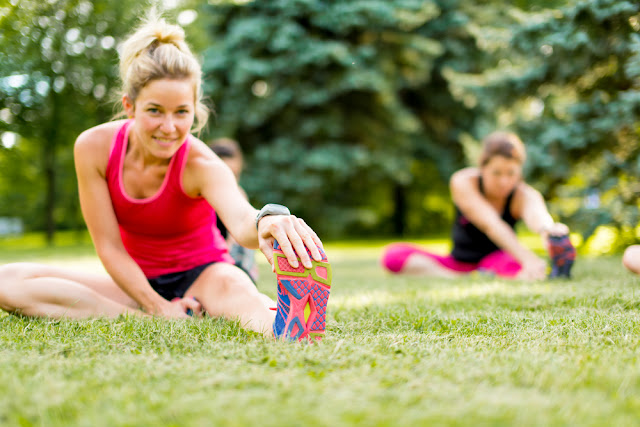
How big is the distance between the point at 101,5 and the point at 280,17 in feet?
12.3

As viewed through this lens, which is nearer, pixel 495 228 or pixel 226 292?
pixel 226 292

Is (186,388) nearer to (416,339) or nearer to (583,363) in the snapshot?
(416,339)

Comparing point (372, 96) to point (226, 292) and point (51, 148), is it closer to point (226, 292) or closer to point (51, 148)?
→ point (51, 148)

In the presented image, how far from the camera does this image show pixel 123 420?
3.43 feet

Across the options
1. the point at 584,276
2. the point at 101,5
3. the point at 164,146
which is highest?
the point at 101,5

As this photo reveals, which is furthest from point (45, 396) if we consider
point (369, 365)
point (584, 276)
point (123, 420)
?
point (584, 276)

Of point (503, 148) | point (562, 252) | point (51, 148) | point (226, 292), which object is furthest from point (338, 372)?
point (51, 148)

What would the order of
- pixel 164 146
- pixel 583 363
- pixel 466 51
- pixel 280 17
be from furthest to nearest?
pixel 466 51, pixel 280 17, pixel 164 146, pixel 583 363

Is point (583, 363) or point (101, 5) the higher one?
point (101, 5)

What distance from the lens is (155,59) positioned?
2.28 metres

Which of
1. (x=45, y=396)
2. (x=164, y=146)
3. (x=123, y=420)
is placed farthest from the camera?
(x=164, y=146)

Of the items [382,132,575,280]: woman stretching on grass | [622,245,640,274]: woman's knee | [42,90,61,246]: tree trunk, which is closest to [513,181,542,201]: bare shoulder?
[382,132,575,280]: woman stretching on grass

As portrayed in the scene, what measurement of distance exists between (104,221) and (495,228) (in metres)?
2.85

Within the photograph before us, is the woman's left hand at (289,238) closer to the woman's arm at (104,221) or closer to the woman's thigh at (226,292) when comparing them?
the woman's thigh at (226,292)
